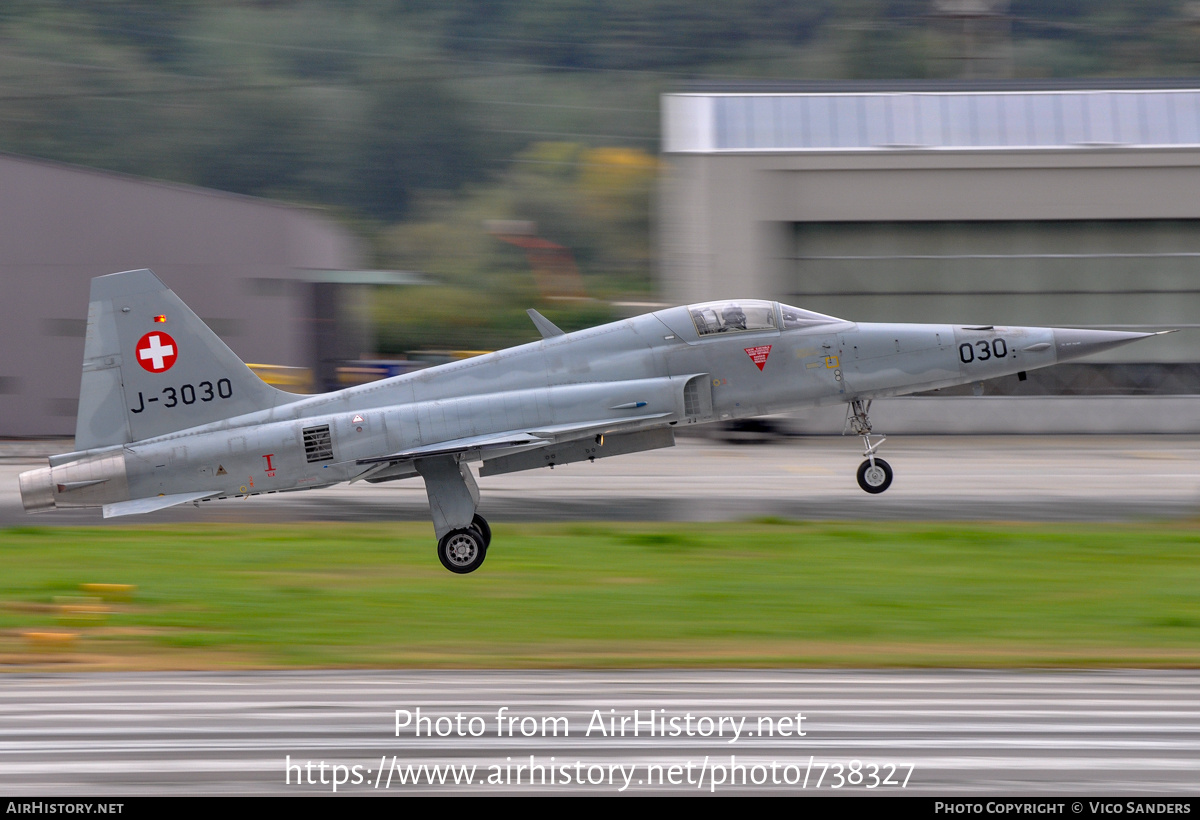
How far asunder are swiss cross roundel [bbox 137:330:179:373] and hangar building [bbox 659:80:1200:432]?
64.0 feet

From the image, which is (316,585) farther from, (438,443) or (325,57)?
(325,57)

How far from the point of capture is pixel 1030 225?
1336 inches

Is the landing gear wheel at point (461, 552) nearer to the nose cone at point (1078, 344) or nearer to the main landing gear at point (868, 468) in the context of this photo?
the main landing gear at point (868, 468)

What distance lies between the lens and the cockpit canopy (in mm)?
15297

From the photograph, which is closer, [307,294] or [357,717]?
[357,717]

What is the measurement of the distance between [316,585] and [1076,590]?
839 cm

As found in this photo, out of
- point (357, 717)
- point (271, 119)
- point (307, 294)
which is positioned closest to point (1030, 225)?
point (307, 294)

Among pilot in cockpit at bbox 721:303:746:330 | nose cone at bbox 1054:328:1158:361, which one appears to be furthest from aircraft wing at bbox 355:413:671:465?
nose cone at bbox 1054:328:1158:361

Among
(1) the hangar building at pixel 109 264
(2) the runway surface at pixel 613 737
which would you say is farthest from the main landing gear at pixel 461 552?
(1) the hangar building at pixel 109 264

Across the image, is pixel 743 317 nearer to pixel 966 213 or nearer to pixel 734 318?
pixel 734 318

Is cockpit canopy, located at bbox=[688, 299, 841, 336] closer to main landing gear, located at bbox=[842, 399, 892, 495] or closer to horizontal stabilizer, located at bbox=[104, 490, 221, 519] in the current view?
main landing gear, located at bbox=[842, 399, 892, 495]

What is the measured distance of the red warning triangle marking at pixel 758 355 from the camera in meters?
15.2

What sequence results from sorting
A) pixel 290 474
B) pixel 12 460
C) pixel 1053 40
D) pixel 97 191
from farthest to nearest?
pixel 1053 40
pixel 97 191
pixel 12 460
pixel 290 474

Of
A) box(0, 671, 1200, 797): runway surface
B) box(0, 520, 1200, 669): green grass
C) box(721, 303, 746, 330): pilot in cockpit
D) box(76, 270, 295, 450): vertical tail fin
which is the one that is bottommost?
box(0, 671, 1200, 797): runway surface
